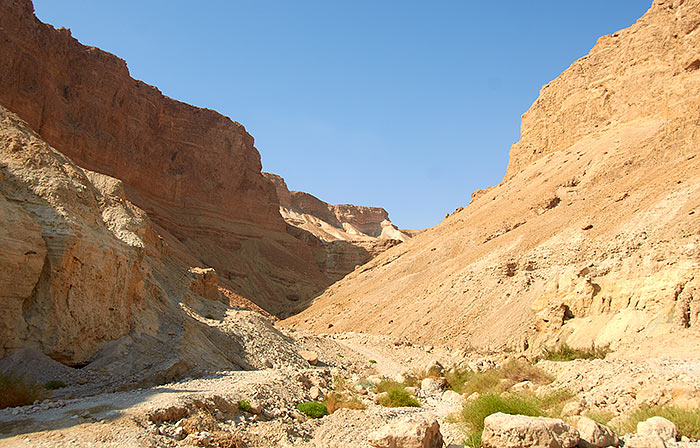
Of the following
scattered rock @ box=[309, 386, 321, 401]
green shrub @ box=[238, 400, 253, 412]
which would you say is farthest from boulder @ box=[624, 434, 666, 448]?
scattered rock @ box=[309, 386, 321, 401]

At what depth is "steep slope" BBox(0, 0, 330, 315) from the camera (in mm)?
41500

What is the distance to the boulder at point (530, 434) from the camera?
6320mm

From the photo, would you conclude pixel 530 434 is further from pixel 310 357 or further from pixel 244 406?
pixel 310 357

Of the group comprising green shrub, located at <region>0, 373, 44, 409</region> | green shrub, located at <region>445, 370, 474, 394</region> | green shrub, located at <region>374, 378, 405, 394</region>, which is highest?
green shrub, located at <region>445, 370, 474, 394</region>

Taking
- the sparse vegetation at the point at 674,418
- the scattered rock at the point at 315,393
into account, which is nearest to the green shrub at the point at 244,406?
the scattered rock at the point at 315,393

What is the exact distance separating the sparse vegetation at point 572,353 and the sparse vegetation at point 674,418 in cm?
674

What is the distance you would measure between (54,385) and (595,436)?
8.82 metres

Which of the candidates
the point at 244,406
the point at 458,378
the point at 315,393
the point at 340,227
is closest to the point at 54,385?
the point at 244,406

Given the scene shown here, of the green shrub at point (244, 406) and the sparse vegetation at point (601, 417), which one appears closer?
the sparse vegetation at point (601, 417)

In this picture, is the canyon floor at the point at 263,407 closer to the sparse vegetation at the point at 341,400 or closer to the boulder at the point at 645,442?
the sparse vegetation at the point at 341,400

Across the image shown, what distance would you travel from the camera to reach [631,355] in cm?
1295

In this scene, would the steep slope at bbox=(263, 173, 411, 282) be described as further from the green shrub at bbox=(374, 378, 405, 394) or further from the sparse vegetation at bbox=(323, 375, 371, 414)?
the sparse vegetation at bbox=(323, 375, 371, 414)

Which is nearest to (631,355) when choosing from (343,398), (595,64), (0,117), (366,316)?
(343,398)

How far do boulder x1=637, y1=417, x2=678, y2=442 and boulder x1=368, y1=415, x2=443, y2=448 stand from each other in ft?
8.79
